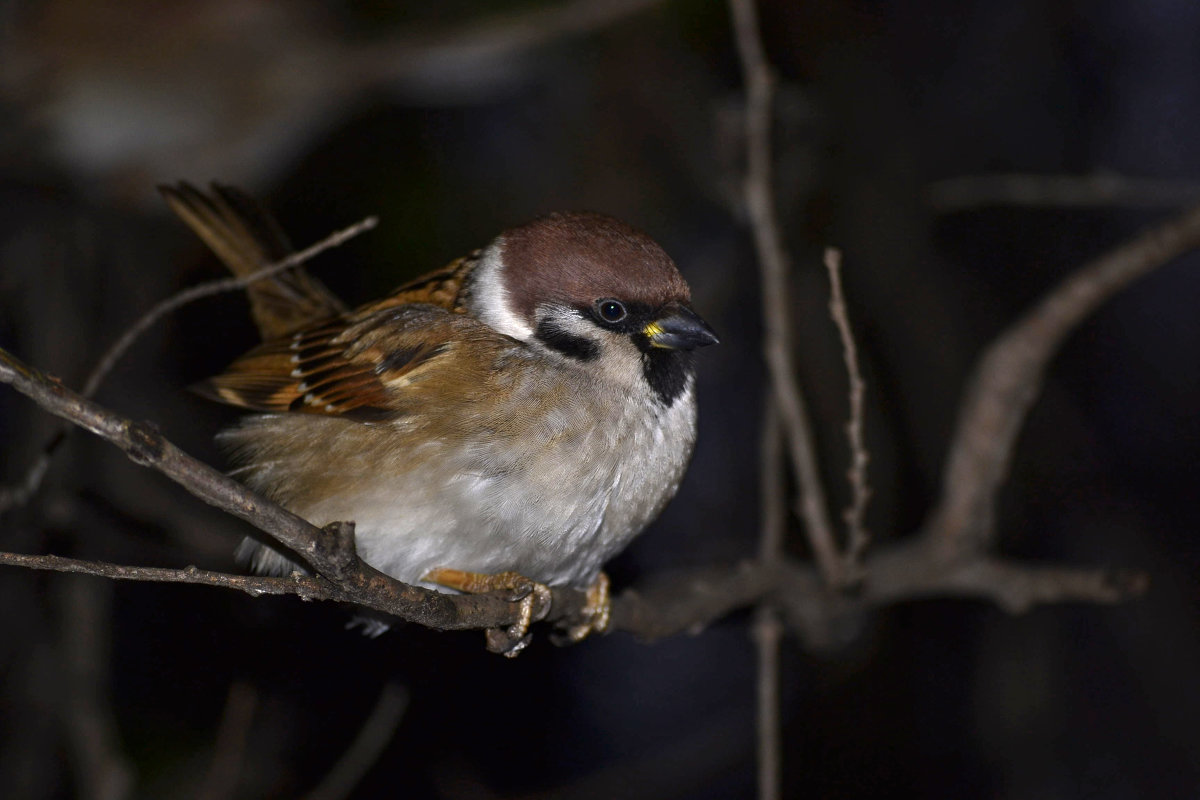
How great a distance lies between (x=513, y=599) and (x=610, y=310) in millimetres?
750

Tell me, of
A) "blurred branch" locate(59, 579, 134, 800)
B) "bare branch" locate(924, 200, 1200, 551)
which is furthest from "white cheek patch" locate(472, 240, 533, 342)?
"blurred branch" locate(59, 579, 134, 800)

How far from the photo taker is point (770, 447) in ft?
11.9

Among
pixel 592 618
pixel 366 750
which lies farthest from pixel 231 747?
pixel 592 618

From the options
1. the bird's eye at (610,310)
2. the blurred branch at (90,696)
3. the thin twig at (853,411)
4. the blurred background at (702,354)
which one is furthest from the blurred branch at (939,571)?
the blurred branch at (90,696)

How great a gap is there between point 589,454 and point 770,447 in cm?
106

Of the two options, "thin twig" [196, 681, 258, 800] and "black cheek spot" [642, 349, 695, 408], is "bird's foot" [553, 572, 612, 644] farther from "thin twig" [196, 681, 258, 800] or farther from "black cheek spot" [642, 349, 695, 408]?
"thin twig" [196, 681, 258, 800]

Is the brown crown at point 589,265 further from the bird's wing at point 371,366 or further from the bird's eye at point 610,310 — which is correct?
the bird's wing at point 371,366

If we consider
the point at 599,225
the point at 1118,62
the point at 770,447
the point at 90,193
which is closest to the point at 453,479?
the point at 599,225

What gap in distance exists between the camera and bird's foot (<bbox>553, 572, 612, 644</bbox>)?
2945 millimetres

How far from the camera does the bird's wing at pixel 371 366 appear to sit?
2.81 metres

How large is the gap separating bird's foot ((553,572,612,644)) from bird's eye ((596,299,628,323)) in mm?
709

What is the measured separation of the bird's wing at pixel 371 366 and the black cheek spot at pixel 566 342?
0.33ft

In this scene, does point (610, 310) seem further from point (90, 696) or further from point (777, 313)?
point (90, 696)

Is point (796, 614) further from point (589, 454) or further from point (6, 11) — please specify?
point (6, 11)
